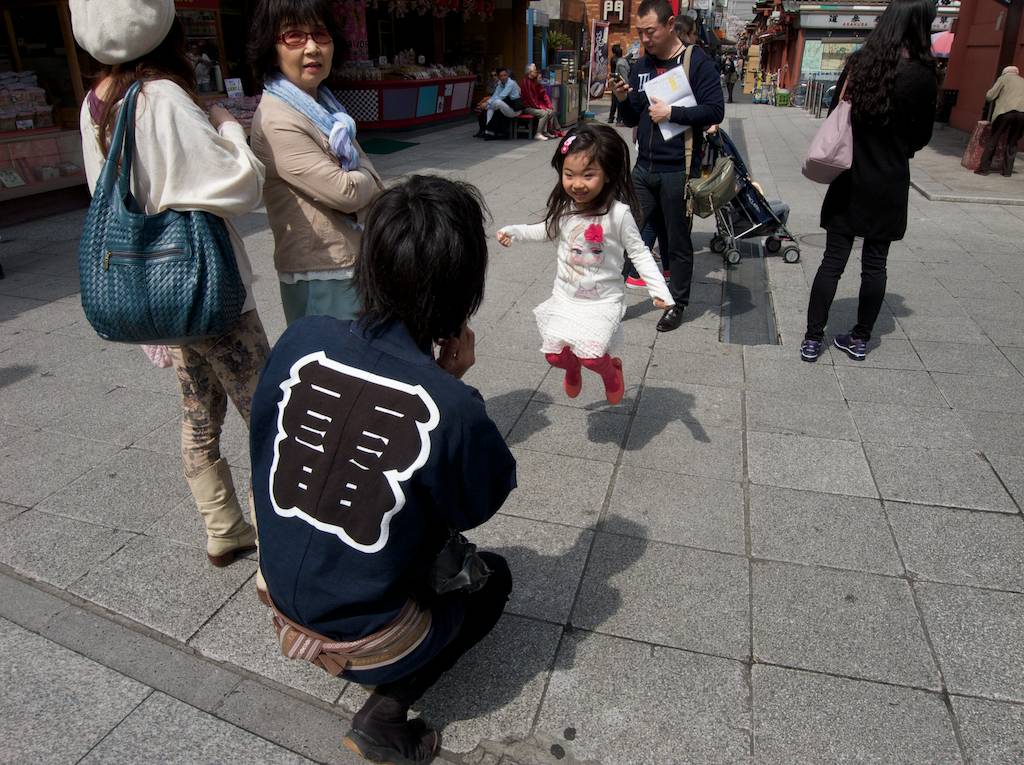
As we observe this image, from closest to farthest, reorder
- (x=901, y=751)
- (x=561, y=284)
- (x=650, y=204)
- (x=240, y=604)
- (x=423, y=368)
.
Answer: (x=423, y=368), (x=901, y=751), (x=240, y=604), (x=561, y=284), (x=650, y=204)

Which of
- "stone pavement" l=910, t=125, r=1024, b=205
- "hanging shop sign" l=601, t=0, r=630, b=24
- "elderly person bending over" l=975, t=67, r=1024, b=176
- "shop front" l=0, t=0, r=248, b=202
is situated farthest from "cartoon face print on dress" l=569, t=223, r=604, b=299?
"hanging shop sign" l=601, t=0, r=630, b=24

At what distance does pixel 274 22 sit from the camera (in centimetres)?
239

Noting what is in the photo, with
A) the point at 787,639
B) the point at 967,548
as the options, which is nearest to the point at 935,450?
the point at 967,548

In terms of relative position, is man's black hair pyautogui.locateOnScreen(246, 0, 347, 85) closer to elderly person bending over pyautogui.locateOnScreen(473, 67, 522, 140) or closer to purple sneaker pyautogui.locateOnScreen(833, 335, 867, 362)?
purple sneaker pyautogui.locateOnScreen(833, 335, 867, 362)

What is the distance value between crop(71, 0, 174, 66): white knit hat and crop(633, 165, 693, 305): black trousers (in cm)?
325

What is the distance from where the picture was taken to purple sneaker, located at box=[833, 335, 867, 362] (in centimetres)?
436

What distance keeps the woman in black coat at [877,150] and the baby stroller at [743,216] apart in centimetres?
196

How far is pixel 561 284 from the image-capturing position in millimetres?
3342

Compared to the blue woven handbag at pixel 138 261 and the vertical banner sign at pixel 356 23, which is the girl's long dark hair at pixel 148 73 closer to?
the blue woven handbag at pixel 138 261

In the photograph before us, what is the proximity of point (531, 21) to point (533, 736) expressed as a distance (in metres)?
20.7

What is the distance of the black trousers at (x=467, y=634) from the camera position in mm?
1832

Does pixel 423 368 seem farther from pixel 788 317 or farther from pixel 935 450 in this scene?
pixel 788 317

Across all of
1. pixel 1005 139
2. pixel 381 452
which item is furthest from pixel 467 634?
pixel 1005 139

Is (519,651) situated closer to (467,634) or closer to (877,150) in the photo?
(467,634)
